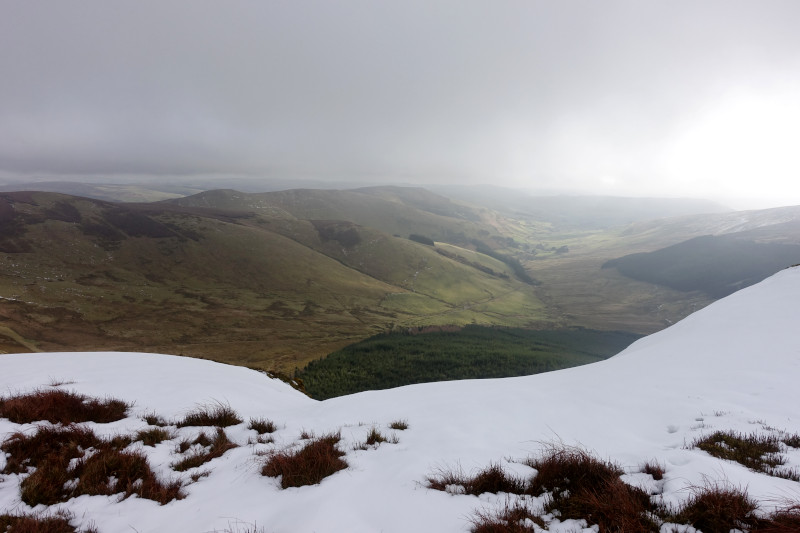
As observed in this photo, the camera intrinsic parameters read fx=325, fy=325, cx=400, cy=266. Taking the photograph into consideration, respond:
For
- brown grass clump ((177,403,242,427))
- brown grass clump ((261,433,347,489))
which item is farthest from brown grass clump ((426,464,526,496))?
brown grass clump ((177,403,242,427))

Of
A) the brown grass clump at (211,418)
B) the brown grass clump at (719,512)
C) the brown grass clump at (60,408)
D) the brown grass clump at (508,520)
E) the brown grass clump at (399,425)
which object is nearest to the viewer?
the brown grass clump at (719,512)

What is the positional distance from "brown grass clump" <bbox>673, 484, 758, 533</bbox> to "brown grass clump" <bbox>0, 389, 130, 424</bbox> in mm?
11588

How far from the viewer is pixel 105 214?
175 m

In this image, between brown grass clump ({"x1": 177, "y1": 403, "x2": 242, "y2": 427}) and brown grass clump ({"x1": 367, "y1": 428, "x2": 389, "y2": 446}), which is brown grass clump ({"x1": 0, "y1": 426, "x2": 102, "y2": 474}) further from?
brown grass clump ({"x1": 367, "y1": 428, "x2": 389, "y2": 446})

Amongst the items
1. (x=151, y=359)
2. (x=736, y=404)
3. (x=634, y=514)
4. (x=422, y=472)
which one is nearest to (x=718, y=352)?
(x=736, y=404)

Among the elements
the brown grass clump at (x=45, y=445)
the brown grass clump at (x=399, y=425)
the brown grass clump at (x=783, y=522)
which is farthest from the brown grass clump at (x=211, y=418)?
the brown grass clump at (x=783, y=522)

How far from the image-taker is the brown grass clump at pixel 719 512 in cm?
371

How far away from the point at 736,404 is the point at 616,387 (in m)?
2.93

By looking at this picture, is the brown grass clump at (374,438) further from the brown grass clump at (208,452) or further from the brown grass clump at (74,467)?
the brown grass clump at (74,467)

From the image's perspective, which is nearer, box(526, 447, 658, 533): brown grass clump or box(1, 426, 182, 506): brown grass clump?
box(526, 447, 658, 533): brown grass clump

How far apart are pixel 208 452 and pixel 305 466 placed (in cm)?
281

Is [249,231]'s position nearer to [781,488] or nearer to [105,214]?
[105,214]

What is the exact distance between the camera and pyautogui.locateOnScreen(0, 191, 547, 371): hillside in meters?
92.3

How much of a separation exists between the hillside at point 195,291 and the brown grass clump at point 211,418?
253ft
